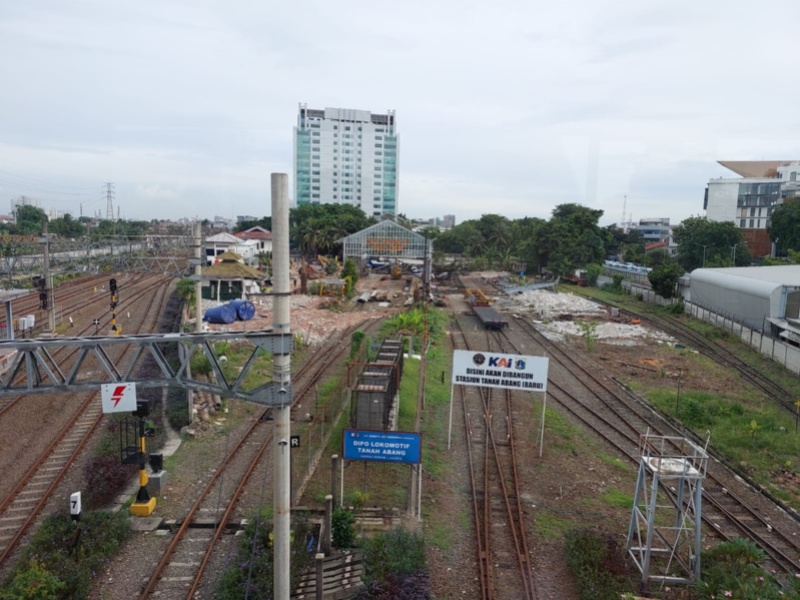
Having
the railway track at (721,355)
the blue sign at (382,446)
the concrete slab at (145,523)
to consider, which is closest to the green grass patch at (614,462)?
the blue sign at (382,446)

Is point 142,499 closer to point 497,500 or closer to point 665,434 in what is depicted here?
point 497,500

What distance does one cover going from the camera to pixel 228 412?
1648cm

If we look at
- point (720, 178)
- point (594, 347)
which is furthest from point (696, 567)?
point (720, 178)

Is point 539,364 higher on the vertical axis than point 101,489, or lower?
higher

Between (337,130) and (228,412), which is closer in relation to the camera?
(228,412)

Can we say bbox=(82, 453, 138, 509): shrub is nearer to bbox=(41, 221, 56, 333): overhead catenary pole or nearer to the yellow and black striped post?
the yellow and black striped post

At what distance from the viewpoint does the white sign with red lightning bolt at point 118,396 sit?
7520mm

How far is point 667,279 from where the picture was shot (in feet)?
136

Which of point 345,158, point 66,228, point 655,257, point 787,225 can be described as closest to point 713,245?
point 787,225

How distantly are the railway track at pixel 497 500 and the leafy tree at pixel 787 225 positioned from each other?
46609 mm

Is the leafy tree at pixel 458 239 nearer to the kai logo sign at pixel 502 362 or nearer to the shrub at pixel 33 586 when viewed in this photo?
the kai logo sign at pixel 502 362

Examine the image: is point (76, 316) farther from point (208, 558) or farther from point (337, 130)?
point (337, 130)

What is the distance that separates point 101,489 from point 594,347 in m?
22.9

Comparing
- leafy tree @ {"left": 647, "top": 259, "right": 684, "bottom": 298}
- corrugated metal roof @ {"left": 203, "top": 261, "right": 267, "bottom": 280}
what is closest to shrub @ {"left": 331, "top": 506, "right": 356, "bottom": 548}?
corrugated metal roof @ {"left": 203, "top": 261, "right": 267, "bottom": 280}
